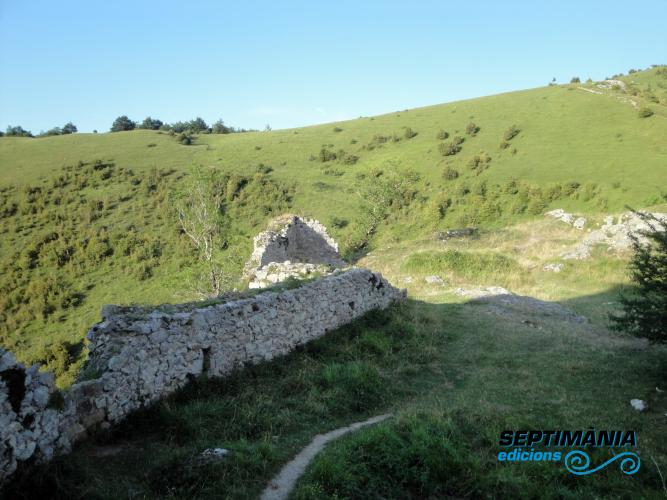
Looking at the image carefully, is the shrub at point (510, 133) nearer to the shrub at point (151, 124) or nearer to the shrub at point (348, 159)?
the shrub at point (348, 159)

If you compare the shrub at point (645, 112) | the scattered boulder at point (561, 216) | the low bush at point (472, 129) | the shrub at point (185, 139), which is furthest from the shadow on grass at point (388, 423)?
the shrub at point (185, 139)

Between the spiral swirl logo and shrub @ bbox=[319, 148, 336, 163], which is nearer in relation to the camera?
the spiral swirl logo

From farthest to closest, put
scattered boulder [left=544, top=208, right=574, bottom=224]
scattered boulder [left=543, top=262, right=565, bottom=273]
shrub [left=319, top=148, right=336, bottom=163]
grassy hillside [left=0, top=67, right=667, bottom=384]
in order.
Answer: shrub [left=319, top=148, right=336, bottom=163]
scattered boulder [left=544, top=208, right=574, bottom=224]
grassy hillside [left=0, top=67, right=667, bottom=384]
scattered boulder [left=543, top=262, right=565, bottom=273]

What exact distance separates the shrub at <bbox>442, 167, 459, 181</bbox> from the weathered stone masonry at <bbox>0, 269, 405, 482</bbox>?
130 ft

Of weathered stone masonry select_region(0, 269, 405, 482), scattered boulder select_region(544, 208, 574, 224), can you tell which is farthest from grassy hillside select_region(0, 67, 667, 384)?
weathered stone masonry select_region(0, 269, 405, 482)

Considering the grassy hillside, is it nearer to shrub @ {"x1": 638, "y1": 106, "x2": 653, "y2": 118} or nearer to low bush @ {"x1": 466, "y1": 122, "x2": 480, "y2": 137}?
shrub @ {"x1": 638, "y1": 106, "x2": 653, "y2": 118}

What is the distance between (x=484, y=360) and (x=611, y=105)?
2366 inches

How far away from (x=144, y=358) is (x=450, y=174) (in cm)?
4621

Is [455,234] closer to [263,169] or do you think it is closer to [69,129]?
[263,169]

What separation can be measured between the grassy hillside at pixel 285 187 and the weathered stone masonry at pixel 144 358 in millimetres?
12428

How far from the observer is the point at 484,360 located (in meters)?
12.3

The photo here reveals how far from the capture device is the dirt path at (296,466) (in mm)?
5984

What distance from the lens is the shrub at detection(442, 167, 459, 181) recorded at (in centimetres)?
4981

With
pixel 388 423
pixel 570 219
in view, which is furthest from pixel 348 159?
pixel 388 423
